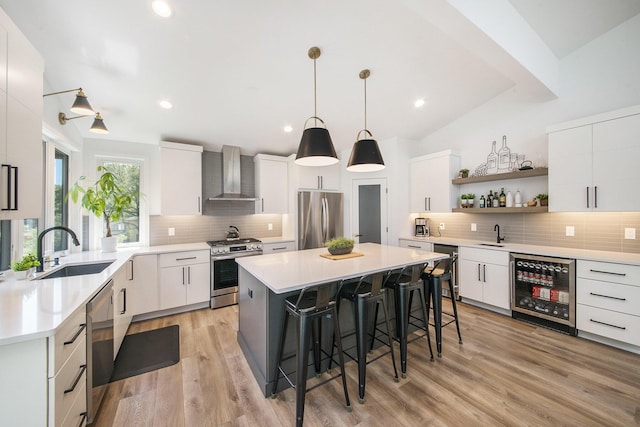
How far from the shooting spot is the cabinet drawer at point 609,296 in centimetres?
240

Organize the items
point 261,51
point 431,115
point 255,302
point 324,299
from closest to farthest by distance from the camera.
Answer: point 324,299 < point 255,302 < point 261,51 < point 431,115

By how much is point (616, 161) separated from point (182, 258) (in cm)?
511

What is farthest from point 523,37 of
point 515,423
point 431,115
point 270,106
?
point 515,423

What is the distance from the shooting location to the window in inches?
145

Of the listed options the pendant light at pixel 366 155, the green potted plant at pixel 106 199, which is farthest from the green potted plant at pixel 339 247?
the green potted plant at pixel 106 199

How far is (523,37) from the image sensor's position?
257cm

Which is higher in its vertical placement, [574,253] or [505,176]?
[505,176]

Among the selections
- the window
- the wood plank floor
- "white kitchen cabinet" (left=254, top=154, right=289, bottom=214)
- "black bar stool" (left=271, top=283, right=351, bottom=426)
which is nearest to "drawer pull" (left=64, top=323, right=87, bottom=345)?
the wood plank floor

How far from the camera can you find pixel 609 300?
253 centimetres

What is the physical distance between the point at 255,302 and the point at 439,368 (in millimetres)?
1726

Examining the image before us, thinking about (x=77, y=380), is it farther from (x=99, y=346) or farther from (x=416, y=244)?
(x=416, y=244)

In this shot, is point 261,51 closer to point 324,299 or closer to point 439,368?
point 324,299

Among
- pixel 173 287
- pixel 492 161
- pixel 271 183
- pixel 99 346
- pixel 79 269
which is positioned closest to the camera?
pixel 99 346

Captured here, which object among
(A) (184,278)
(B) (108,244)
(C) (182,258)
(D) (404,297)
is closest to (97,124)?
(B) (108,244)
